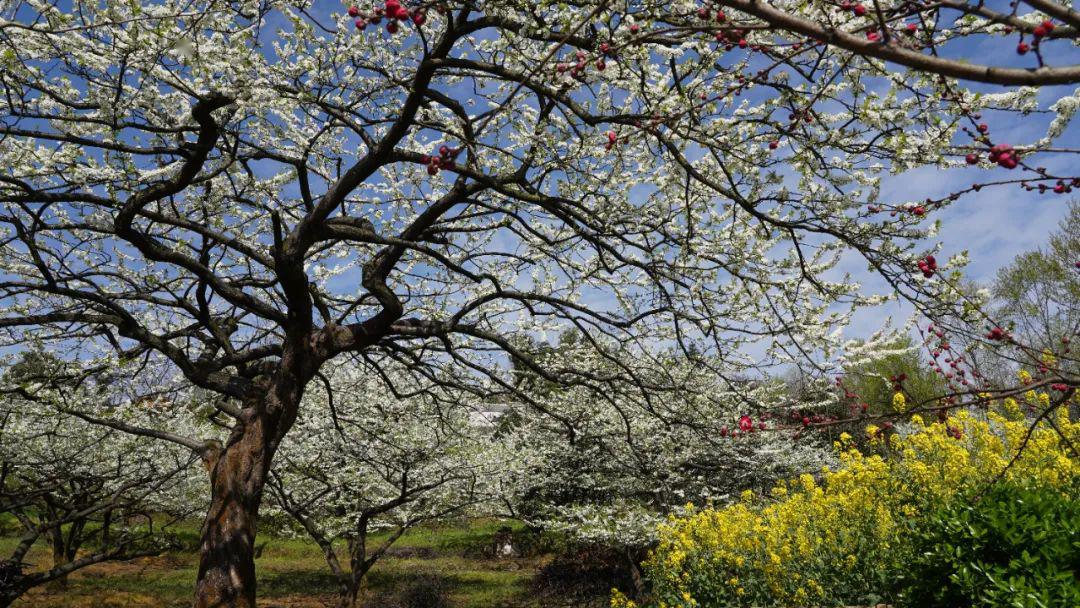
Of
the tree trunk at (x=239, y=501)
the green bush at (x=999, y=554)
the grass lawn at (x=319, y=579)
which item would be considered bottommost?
the grass lawn at (x=319, y=579)

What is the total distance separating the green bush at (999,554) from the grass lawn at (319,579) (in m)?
7.85

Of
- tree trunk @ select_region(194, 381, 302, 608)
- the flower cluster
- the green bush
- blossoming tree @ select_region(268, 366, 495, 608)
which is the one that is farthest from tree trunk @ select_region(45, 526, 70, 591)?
the green bush

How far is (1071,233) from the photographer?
62.8ft

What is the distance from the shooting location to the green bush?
151 inches

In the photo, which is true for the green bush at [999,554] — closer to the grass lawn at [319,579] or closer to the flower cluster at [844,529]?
the flower cluster at [844,529]

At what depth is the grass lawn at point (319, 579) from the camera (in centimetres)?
1266

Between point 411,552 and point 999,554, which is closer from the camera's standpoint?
point 999,554

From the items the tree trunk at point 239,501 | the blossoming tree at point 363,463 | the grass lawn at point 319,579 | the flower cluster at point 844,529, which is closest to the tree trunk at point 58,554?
the grass lawn at point 319,579

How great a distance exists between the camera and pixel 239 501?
5.26 metres

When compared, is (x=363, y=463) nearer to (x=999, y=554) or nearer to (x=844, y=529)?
(x=844, y=529)

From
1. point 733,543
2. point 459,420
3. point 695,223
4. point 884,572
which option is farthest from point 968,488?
point 459,420

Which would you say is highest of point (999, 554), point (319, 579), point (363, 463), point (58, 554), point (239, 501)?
point (363, 463)

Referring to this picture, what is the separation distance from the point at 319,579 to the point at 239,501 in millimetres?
12236

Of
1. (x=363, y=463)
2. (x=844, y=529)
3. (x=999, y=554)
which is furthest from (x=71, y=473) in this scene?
(x=999, y=554)
